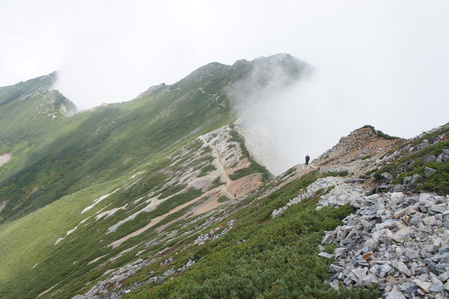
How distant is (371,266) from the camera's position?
36.2ft

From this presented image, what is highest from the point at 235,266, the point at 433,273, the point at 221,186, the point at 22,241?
the point at 433,273

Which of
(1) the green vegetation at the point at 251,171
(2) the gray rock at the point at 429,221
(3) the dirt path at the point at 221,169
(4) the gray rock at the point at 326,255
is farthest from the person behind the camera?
(1) the green vegetation at the point at 251,171

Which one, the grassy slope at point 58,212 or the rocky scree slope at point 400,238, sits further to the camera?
the grassy slope at point 58,212

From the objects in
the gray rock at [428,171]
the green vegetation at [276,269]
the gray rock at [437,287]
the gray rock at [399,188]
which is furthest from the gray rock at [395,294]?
the gray rock at [428,171]

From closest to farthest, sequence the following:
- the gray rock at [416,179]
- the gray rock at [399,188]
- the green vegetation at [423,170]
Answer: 1. the green vegetation at [423,170]
2. the gray rock at [416,179]
3. the gray rock at [399,188]

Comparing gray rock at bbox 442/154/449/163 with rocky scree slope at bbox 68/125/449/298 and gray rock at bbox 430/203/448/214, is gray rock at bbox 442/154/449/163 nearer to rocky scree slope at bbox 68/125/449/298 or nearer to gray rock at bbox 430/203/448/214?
rocky scree slope at bbox 68/125/449/298

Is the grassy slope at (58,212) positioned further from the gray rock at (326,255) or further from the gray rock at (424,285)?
the gray rock at (424,285)

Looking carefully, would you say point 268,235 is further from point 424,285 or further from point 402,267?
point 424,285

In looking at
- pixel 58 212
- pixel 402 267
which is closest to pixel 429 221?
pixel 402 267

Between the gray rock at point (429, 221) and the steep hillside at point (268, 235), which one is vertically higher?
the gray rock at point (429, 221)

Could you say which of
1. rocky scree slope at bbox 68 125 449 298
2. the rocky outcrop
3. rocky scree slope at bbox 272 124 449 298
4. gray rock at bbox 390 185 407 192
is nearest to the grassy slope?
Result: rocky scree slope at bbox 68 125 449 298

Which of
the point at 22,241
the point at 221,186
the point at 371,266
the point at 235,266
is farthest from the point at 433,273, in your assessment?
the point at 22,241

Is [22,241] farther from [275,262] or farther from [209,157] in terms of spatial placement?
[275,262]

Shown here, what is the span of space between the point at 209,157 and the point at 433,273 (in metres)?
97.8
